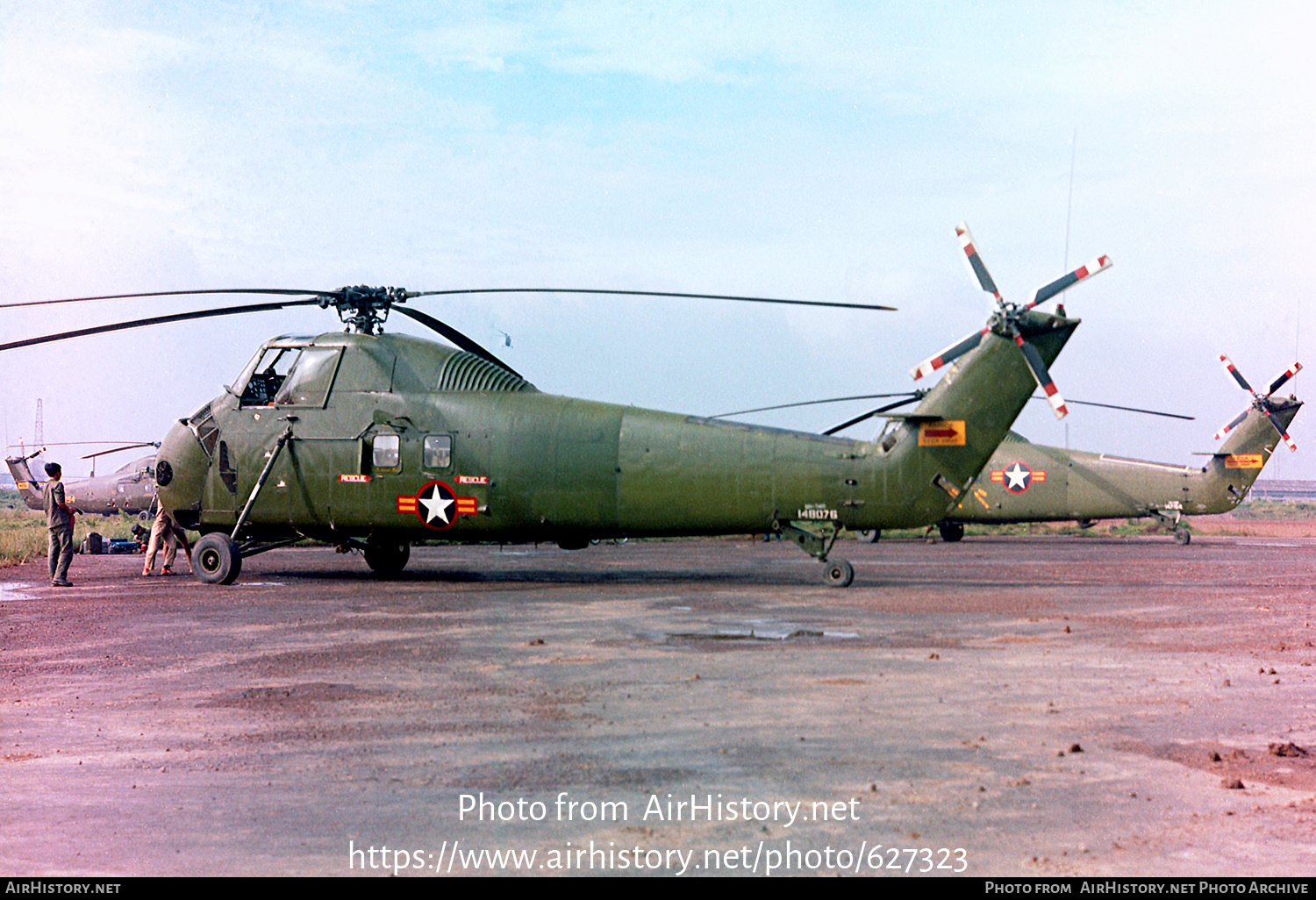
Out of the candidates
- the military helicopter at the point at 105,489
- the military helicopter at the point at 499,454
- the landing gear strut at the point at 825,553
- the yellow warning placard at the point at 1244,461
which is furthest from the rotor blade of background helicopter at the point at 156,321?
the yellow warning placard at the point at 1244,461

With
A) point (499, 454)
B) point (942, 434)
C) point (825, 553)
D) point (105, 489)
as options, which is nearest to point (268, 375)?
point (499, 454)

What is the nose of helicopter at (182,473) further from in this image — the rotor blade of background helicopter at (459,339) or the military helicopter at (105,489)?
the military helicopter at (105,489)

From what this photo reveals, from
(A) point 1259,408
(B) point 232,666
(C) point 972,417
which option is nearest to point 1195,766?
(B) point 232,666

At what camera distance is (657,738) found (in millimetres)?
7344

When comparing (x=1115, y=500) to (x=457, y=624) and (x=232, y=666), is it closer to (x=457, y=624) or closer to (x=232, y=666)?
(x=457, y=624)

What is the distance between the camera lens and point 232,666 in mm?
10281

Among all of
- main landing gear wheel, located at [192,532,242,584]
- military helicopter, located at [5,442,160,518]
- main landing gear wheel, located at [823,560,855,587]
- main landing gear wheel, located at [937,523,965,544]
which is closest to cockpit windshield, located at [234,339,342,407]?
main landing gear wheel, located at [192,532,242,584]

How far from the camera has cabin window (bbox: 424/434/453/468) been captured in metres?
18.3

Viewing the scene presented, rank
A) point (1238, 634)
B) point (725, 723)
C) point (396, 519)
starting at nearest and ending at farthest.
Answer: point (725, 723), point (1238, 634), point (396, 519)

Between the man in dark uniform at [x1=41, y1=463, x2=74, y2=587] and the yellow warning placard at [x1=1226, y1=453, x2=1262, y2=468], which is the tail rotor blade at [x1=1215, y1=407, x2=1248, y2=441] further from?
the man in dark uniform at [x1=41, y1=463, x2=74, y2=587]

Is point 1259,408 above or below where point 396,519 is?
above

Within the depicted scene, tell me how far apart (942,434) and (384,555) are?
34.3 feet

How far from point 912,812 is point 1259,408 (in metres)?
36.0

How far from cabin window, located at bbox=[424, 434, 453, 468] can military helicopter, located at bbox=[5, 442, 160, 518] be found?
67.6 ft
